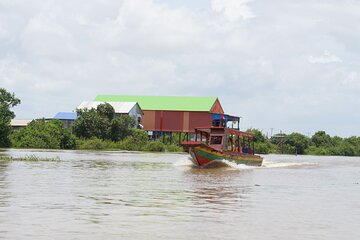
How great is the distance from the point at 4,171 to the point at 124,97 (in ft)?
224

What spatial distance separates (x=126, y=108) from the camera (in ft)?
285

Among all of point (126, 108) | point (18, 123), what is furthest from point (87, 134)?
point (18, 123)

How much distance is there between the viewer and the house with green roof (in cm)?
8731

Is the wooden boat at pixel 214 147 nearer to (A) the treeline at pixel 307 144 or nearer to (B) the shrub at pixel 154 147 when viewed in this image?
(B) the shrub at pixel 154 147

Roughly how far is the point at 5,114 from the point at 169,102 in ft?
91.8

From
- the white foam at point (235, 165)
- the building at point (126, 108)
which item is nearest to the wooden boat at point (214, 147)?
the white foam at point (235, 165)

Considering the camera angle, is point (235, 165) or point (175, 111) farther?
point (175, 111)

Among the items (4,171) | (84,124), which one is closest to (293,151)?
(84,124)

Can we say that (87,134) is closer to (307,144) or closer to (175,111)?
(175,111)

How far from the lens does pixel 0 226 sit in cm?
1142

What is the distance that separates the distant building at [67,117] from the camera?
8856cm

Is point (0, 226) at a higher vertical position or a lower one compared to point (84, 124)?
lower

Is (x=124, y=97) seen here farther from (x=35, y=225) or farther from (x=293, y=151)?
(x=35, y=225)

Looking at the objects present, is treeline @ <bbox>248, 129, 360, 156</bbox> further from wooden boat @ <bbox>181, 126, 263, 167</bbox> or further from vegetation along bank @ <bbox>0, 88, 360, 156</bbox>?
wooden boat @ <bbox>181, 126, 263, 167</bbox>
